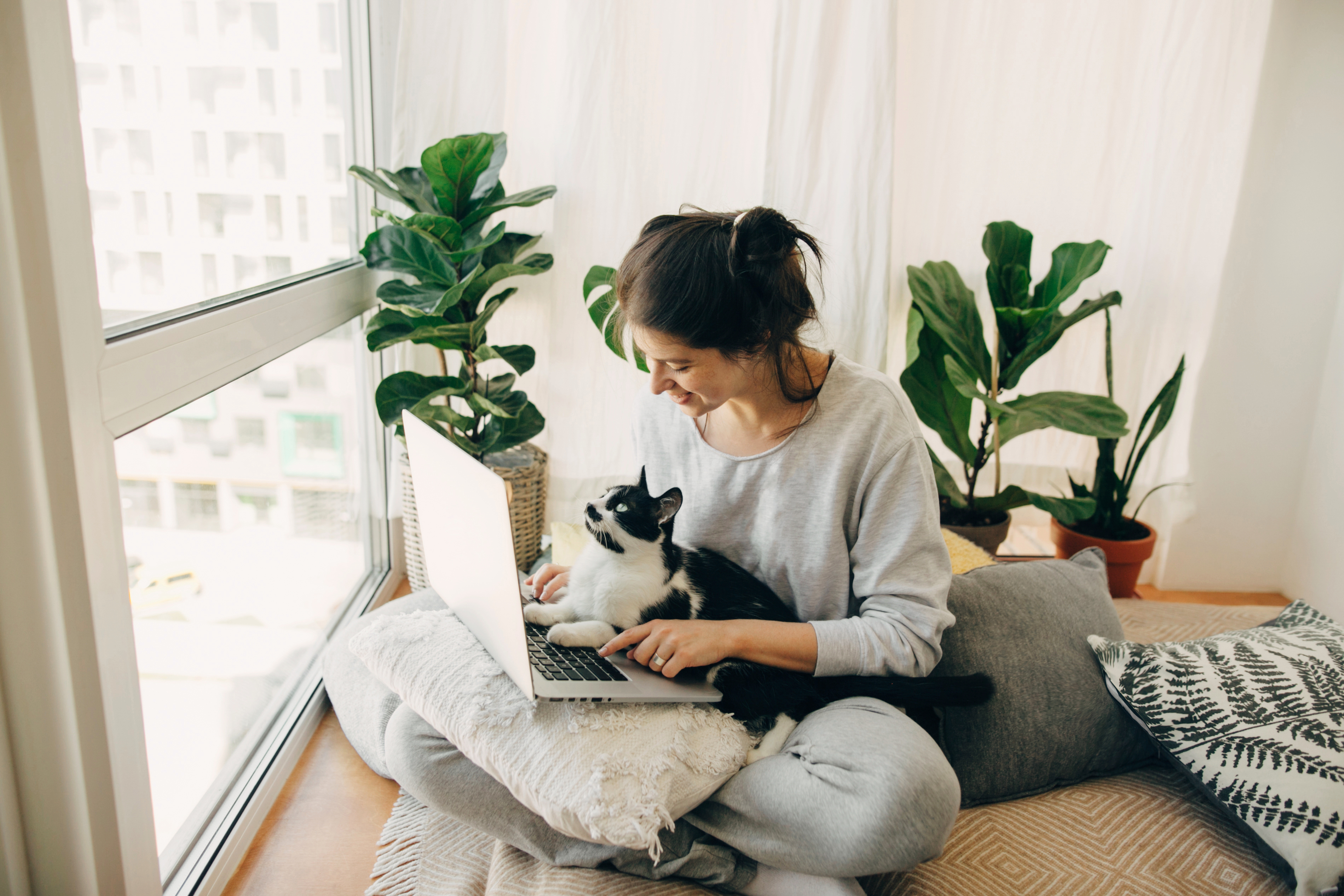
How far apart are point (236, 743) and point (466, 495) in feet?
2.69

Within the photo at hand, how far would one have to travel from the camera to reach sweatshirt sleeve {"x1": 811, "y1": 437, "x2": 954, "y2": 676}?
3.69 ft

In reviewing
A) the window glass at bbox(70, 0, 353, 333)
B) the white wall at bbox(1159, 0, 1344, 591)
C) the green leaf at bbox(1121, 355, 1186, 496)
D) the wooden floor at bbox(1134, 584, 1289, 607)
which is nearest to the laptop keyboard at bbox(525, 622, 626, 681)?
the window glass at bbox(70, 0, 353, 333)

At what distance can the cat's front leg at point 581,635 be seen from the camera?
112 cm

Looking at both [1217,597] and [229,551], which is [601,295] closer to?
[229,551]

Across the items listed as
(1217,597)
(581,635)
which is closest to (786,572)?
(581,635)

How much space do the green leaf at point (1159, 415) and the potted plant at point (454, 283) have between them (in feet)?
5.06

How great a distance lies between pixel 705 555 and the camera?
1.23 meters

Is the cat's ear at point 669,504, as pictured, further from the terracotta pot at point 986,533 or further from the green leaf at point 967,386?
the terracotta pot at point 986,533

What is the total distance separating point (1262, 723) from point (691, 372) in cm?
91

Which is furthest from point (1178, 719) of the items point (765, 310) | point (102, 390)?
point (102, 390)

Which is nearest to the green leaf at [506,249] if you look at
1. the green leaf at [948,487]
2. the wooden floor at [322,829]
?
the wooden floor at [322,829]

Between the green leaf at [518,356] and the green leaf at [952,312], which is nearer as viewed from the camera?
the green leaf at [518,356]

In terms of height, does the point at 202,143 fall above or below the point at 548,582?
above

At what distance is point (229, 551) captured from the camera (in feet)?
4.58
